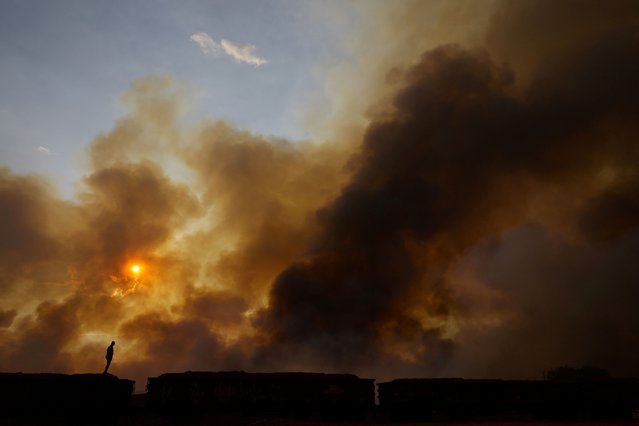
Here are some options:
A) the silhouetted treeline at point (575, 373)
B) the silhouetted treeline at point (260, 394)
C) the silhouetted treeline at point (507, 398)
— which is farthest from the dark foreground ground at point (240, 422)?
the silhouetted treeline at point (575, 373)

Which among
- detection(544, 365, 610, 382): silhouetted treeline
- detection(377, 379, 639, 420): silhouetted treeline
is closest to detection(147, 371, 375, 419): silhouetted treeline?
detection(377, 379, 639, 420): silhouetted treeline

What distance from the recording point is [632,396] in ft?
59.2

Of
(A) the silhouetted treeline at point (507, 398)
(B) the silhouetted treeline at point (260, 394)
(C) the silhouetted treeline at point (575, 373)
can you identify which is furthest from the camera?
(C) the silhouetted treeline at point (575, 373)

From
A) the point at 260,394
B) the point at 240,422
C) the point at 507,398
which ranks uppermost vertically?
the point at 260,394

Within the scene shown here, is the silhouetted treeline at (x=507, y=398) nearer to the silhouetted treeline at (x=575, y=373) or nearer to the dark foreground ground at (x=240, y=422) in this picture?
the dark foreground ground at (x=240, y=422)

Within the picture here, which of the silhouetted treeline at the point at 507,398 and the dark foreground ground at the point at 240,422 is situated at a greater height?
the silhouetted treeline at the point at 507,398

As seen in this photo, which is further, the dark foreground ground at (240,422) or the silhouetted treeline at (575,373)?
the silhouetted treeline at (575,373)

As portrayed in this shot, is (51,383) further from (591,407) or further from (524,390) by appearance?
(591,407)

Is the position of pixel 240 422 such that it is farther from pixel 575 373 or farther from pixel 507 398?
pixel 575 373

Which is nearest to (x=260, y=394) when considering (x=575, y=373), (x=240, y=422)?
(x=240, y=422)

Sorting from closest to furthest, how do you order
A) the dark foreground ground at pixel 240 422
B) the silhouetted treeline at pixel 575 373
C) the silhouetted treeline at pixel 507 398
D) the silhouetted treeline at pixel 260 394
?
the dark foreground ground at pixel 240 422 < the silhouetted treeline at pixel 260 394 < the silhouetted treeline at pixel 507 398 < the silhouetted treeline at pixel 575 373

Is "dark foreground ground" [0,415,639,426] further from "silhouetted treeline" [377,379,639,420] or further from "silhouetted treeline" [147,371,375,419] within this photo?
"silhouetted treeline" [377,379,639,420]

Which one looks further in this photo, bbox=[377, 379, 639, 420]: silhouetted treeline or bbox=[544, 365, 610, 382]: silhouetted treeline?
bbox=[544, 365, 610, 382]: silhouetted treeline

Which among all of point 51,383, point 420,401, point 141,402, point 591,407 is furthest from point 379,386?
point 141,402
